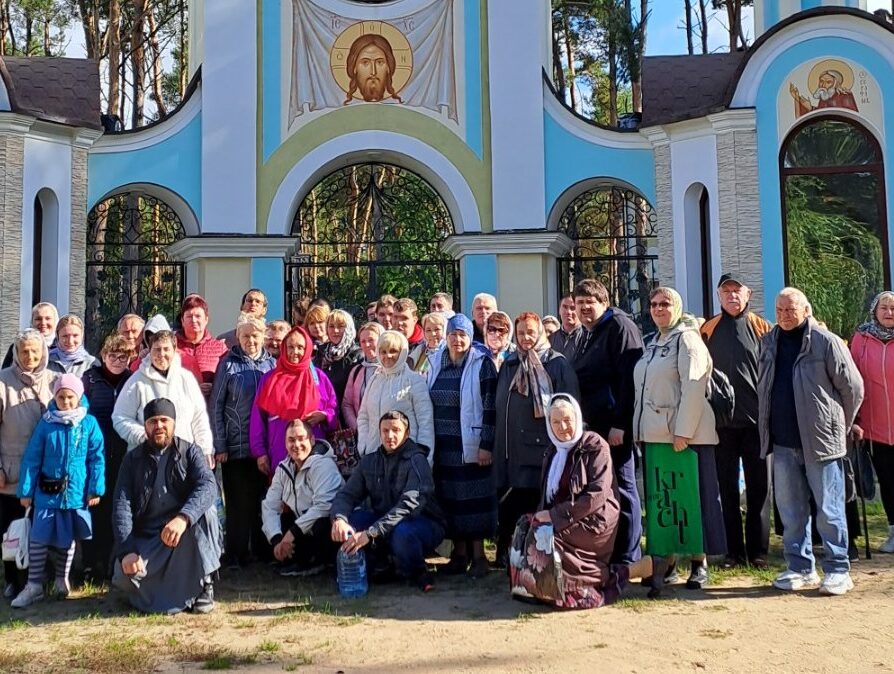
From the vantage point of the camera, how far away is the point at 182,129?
1154 cm

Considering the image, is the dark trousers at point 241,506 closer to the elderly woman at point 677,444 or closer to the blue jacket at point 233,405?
the blue jacket at point 233,405

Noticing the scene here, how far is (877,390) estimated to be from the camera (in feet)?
20.8

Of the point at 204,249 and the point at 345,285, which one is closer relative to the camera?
the point at 204,249

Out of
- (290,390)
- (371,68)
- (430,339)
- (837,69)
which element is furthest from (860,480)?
(371,68)

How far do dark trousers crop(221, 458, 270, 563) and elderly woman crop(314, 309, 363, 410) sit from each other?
0.78 meters

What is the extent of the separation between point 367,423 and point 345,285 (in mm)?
8021

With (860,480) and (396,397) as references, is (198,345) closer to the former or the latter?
(396,397)

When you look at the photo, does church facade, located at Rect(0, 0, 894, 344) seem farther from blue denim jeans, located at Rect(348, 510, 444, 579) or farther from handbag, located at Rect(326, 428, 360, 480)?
blue denim jeans, located at Rect(348, 510, 444, 579)

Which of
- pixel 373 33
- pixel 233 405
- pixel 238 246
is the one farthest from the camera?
pixel 373 33

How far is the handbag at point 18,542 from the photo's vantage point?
5371 millimetres

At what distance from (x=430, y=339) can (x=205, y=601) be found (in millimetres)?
2093

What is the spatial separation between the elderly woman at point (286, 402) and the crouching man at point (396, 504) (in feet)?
1.65

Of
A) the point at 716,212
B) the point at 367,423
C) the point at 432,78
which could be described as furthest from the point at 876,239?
the point at 367,423

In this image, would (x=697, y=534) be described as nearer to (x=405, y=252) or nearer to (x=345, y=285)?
(x=345, y=285)
